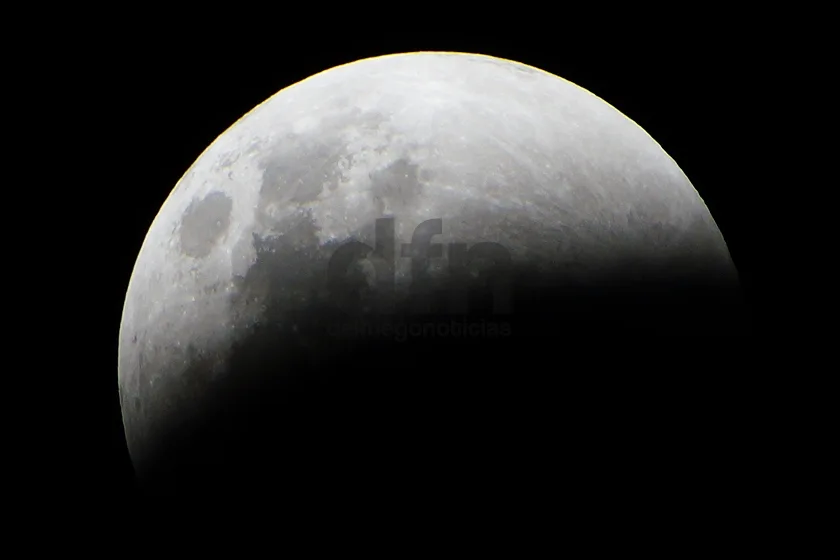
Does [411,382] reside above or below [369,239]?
below

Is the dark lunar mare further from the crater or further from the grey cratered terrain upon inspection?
the crater

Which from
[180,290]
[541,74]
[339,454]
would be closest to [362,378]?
[339,454]

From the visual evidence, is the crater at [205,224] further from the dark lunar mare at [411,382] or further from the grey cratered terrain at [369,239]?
the dark lunar mare at [411,382]

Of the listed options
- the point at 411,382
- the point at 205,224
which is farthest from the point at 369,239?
the point at 205,224

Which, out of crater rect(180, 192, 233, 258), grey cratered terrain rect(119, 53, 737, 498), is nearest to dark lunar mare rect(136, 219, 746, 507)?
grey cratered terrain rect(119, 53, 737, 498)

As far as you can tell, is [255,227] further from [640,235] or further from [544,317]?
[640,235]

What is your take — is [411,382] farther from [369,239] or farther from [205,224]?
[205,224]

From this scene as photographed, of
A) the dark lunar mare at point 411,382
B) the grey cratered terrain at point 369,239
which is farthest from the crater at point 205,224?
the dark lunar mare at point 411,382
